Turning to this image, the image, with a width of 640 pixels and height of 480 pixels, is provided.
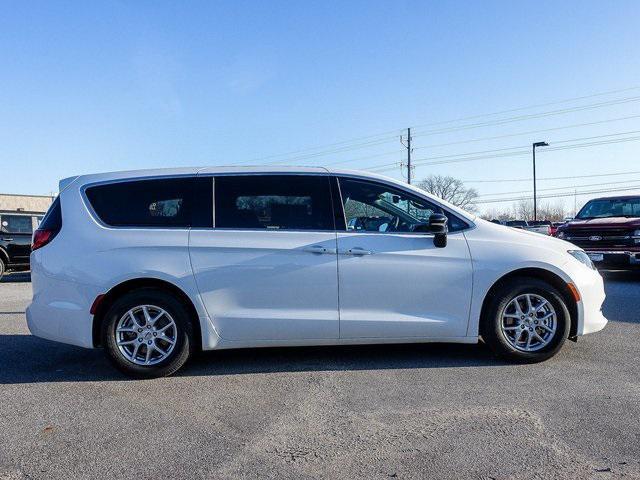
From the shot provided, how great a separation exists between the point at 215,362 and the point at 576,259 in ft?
11.7

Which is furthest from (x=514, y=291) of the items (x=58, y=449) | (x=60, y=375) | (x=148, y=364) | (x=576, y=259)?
(x=60, y=375)

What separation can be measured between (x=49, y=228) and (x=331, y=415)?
9.97 feet

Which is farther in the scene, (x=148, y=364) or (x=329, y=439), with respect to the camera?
(x=148, y=364)

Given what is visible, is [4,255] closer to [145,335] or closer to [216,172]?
[145,335]

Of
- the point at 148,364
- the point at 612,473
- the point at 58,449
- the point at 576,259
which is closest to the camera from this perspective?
the point at 612,473

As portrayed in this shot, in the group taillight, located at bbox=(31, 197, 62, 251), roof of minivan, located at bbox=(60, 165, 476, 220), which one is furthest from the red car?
taillight, located at bbox=(31, 197, 62, 251)

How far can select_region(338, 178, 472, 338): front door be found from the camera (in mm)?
4371

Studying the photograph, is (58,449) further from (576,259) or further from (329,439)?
(576,259)

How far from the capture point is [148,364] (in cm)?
429

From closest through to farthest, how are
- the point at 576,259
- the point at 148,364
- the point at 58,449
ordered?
the point at 58,449, the point at 148,364, the point at 576,259

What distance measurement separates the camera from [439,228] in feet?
14.4

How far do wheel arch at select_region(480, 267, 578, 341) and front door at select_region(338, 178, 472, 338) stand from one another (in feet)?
0.71

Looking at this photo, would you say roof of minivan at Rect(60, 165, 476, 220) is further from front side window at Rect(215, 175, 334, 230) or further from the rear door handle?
the rear door handle

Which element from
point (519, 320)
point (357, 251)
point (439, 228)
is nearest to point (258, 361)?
point (357, 251)
